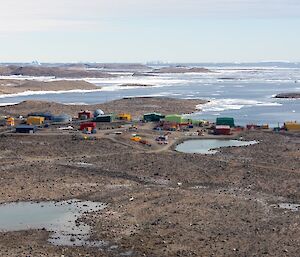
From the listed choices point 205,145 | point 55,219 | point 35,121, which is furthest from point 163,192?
point 35,121

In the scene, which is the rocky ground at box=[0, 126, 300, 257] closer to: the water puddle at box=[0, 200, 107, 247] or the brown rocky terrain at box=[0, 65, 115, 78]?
the water puddle at box=[0, 200, 107, 247]

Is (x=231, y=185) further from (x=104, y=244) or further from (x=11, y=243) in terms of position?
(x=11, y=243)

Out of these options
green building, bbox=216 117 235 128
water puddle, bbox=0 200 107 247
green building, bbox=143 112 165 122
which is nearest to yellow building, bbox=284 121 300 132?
green building, bbox=216 117 235 128

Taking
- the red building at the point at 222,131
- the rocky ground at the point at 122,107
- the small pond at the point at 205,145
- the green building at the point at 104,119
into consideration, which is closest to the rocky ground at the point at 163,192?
the small pond at the point at 205,145

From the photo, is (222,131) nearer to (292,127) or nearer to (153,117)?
(292,127)

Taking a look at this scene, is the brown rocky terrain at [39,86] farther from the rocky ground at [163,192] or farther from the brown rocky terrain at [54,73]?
the rocky ground at [163,192]

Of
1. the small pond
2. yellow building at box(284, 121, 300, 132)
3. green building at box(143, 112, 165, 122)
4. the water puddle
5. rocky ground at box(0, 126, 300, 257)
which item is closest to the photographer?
rocky ground at box(0, 126, 300, 257)

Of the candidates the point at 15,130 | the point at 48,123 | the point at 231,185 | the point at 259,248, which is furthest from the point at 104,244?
the point at 48,123
